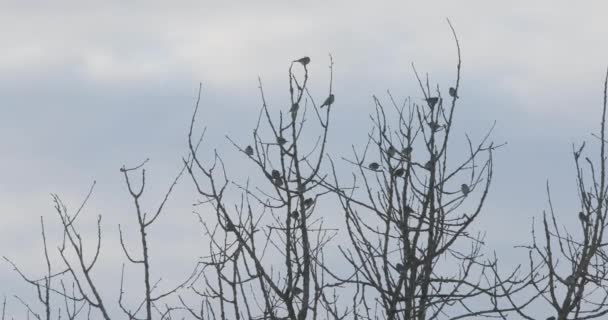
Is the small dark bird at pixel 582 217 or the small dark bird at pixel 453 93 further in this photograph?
the small dark bird at pixel 582 217

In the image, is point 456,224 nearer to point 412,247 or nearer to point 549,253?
point 412,247

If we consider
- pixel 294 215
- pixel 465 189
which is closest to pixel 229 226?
pixel 294 215

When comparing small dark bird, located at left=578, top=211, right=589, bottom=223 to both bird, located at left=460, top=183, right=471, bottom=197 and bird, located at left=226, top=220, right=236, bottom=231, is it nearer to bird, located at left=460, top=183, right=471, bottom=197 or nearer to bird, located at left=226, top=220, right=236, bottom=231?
bird, located at left=460, top=183, right=471, bottom=197

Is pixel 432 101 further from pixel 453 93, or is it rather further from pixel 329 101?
pixel 329 101

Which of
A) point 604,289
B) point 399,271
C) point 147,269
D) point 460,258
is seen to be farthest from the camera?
point 604,289

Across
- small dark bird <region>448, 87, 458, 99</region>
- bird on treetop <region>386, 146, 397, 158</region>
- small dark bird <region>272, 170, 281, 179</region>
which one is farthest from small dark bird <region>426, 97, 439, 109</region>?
small dark bird <region>272, 170, 281, 179</region>

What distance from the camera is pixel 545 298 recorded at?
8.45m

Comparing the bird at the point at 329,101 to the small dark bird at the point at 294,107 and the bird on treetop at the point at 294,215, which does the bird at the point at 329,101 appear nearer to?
the small dark bird at the point at 294,107

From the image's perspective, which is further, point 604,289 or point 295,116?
point 604,289

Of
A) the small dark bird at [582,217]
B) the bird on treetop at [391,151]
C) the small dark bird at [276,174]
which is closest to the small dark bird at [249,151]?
the small dark bird at [276,174]

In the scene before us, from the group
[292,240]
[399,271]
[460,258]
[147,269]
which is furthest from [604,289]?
[147,269]

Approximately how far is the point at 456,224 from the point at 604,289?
5.92 feet

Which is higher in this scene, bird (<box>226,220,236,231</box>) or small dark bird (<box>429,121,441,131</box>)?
small dark bird (<box>429,121,441,131</box>)

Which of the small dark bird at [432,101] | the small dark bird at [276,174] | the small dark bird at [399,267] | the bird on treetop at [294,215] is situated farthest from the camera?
the small dark bird at [432,101]
